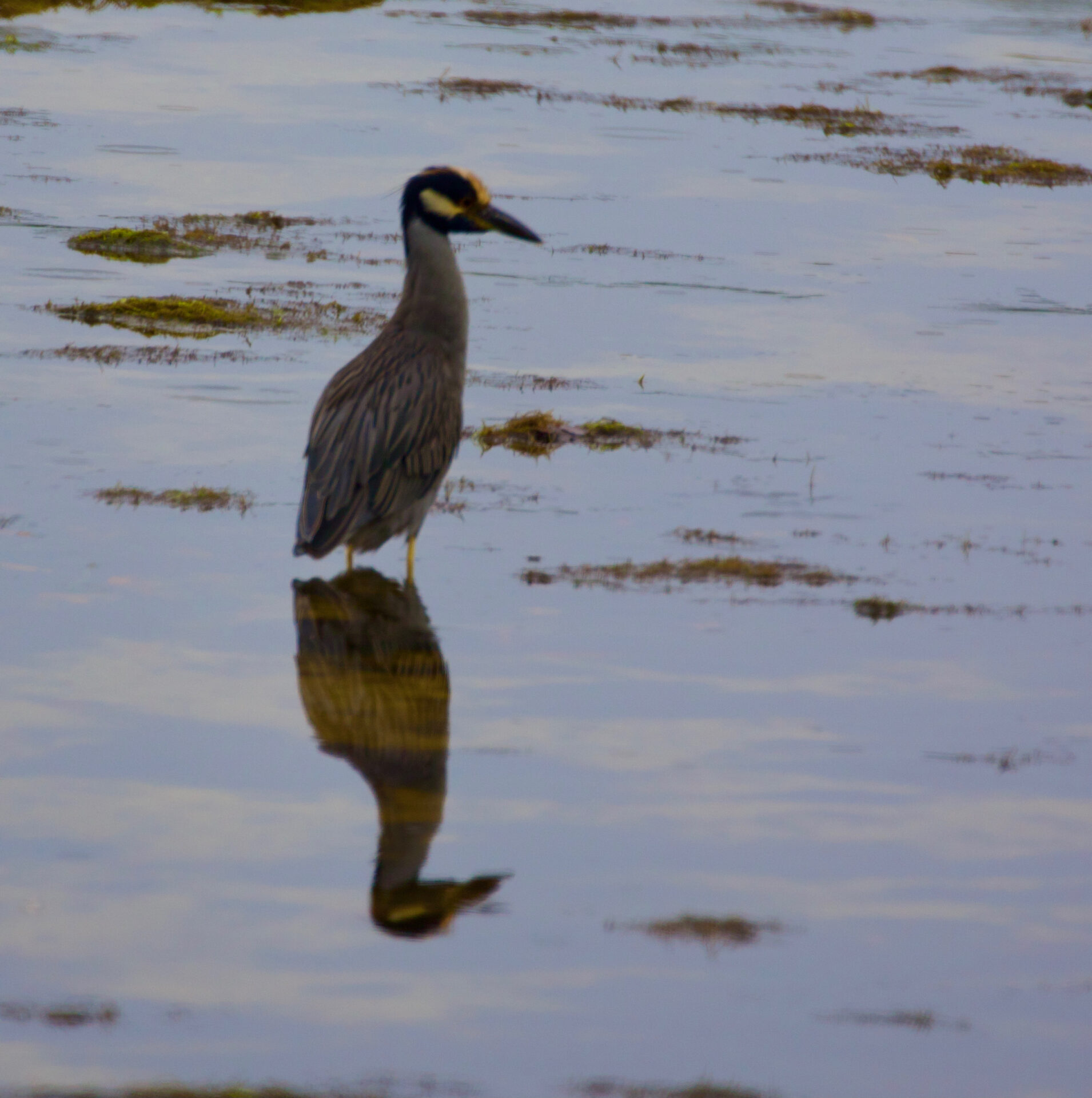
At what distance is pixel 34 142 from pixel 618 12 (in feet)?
75.1

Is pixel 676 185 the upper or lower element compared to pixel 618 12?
lower

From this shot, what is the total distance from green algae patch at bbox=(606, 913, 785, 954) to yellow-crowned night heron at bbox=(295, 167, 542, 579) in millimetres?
2948

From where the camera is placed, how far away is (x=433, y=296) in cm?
855

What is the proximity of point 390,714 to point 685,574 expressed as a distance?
80.8 inches

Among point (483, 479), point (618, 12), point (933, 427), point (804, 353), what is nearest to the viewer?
point (483, 479)

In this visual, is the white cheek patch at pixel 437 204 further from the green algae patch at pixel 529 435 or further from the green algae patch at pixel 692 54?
the green algae patch at pixel 692 54

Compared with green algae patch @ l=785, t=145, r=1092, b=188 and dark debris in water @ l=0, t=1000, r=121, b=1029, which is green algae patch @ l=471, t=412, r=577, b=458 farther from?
green algae patch @ l=785, t=145, r=1092, b=188

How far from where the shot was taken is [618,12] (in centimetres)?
4066

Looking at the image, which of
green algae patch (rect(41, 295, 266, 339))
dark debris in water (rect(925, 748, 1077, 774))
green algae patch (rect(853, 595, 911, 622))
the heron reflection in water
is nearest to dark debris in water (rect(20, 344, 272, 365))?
green algae patch (rect(41, 295, 266, 339))

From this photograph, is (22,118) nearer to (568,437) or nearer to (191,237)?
(191,237)

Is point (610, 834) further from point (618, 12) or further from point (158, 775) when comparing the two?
point (618, 12)

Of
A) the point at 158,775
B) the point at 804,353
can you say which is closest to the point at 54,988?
the point at 158,775

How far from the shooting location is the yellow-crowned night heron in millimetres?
7898

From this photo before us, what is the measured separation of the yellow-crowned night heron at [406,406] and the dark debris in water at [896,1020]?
3.57m
